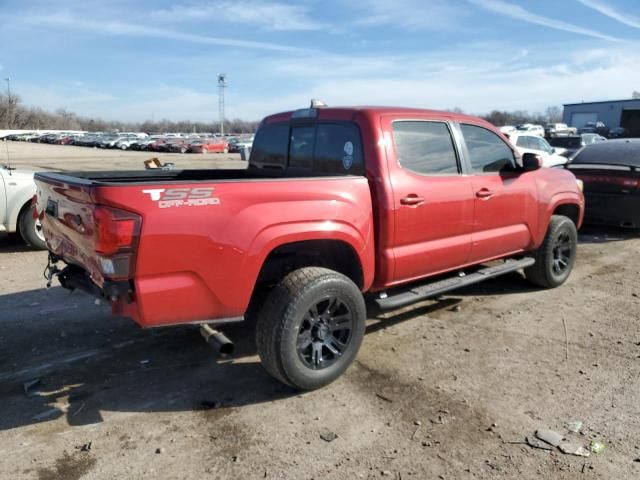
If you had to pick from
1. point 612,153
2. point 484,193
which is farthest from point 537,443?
point 612,153

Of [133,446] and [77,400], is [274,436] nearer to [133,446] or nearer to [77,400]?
[133,446]

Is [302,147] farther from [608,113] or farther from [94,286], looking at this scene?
[608,113]

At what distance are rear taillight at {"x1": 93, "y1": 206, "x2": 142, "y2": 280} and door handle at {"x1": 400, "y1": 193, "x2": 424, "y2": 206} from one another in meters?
2.06

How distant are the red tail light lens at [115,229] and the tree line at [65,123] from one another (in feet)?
280

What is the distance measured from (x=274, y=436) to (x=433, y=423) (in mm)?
1007

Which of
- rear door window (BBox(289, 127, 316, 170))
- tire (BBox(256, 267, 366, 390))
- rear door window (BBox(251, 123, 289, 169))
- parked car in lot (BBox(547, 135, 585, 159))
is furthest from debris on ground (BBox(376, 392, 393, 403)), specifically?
parked car in lot (BBox(547, 135, 585, 159))

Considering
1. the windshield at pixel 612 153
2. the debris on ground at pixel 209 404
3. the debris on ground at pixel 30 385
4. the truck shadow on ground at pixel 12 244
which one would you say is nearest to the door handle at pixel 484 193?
the debris on ground at pixel 209 404

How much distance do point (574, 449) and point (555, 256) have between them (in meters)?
3.48

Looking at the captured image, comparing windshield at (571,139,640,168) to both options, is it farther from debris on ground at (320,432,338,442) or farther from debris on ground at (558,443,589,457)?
debris on ground at (320,432,338,442)

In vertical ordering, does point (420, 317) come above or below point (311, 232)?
below

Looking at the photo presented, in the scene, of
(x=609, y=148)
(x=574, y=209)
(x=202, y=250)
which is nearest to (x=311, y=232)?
(x=202, y=250)

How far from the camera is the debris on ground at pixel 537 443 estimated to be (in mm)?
3088

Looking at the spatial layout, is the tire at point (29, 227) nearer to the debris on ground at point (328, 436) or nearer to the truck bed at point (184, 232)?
the truck bed at point (184, 232)

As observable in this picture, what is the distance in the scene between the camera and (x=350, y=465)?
2.93 m
